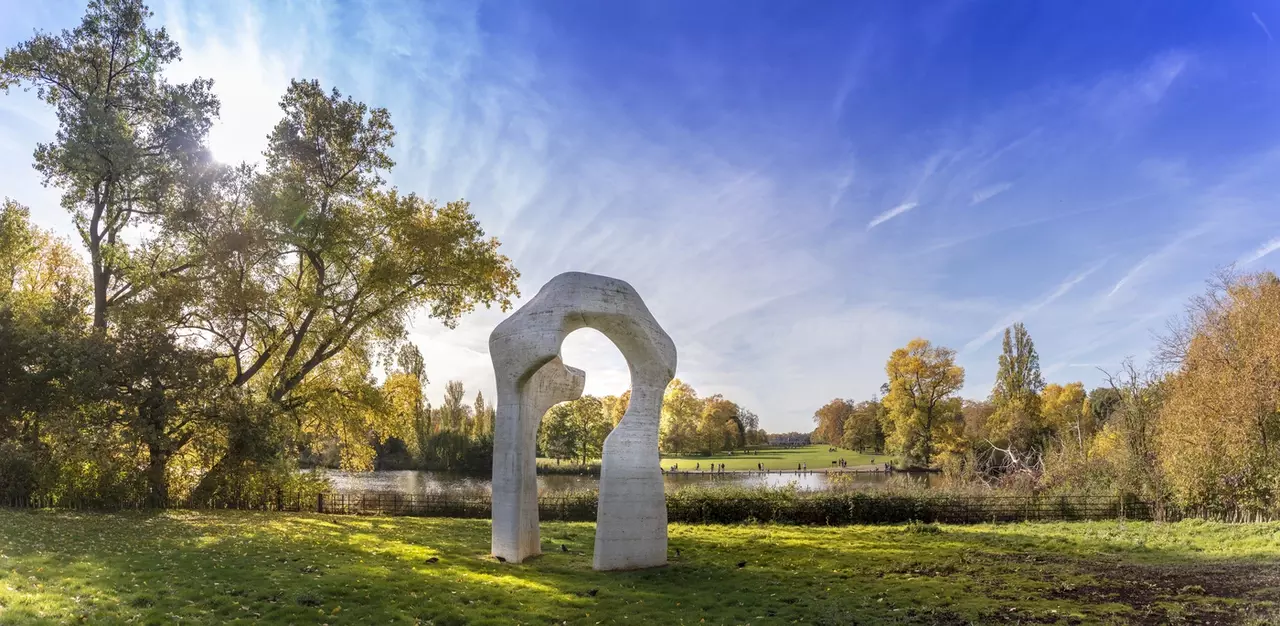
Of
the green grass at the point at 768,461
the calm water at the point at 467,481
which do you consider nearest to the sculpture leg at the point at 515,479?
the calm water at the point at 467,481

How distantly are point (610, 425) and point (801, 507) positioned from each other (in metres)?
34.1

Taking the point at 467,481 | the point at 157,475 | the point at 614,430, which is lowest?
the point at 467,481

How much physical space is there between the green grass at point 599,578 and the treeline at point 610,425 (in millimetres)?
28568

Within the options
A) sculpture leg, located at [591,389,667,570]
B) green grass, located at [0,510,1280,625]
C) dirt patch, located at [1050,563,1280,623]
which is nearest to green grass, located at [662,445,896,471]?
green grass, located at [0,510,1280,625]

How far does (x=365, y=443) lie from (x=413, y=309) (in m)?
6.14

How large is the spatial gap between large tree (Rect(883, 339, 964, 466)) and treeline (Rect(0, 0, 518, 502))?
3596 centimetres

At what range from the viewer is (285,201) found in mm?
25594

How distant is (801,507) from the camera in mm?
25922

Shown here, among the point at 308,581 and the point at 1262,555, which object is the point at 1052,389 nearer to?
the point at 1262,555

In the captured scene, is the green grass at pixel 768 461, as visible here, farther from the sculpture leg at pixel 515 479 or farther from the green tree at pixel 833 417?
the sculpture leg at pixel 515 479

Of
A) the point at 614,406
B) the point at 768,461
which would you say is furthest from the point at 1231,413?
the point at 768,461

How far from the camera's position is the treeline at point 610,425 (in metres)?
56.8

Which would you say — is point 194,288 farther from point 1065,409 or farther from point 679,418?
point 1065,409

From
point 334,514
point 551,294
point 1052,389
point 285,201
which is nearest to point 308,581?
point 551,294
